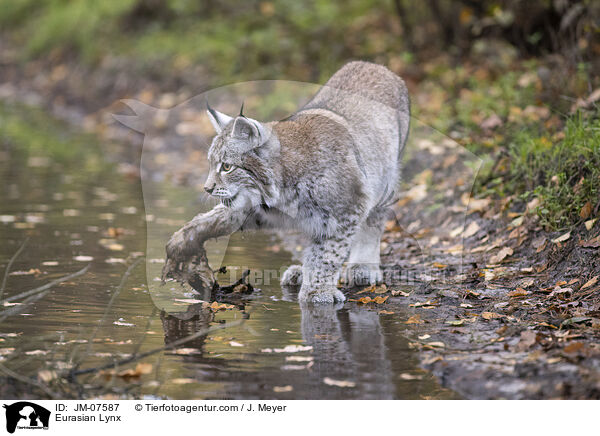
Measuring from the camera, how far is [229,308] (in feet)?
20.5

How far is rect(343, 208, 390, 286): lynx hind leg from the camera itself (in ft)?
22.9

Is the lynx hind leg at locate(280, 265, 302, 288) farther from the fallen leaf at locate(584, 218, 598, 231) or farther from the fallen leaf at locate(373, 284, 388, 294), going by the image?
the fallen leaf at locate(584, 218, 598, 231)

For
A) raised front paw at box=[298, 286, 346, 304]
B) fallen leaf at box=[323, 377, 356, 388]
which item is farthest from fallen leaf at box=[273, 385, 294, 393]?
raised front paw at box=[298, 286, 346, 304]

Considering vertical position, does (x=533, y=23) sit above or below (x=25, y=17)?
below

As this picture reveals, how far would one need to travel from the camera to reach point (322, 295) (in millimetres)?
6391

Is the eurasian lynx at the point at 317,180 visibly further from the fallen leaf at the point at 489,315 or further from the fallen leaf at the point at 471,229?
the fallen leaf at the point at 489,315

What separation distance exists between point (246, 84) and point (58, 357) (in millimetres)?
10337

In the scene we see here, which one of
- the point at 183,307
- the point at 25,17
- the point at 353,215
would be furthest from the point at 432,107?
the point at 25,17

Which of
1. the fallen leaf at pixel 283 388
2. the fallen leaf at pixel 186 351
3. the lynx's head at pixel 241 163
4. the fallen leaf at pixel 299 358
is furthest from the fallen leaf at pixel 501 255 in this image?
the fallen leaf at pixel 283 388

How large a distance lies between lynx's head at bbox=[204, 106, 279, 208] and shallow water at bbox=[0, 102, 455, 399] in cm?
85

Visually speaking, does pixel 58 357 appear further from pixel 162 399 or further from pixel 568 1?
pixel 568 1

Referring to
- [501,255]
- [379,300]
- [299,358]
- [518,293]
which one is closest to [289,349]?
[299,358]

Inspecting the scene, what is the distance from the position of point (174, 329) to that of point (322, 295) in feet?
3.93

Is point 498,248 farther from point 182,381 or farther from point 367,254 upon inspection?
point 182,381
